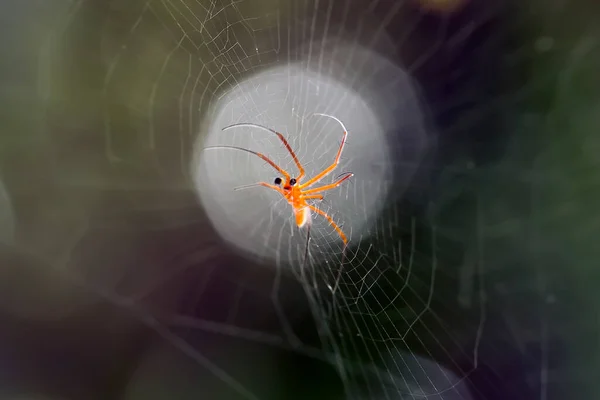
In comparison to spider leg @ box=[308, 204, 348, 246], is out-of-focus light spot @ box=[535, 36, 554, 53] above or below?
above

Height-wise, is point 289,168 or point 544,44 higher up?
point 544,44

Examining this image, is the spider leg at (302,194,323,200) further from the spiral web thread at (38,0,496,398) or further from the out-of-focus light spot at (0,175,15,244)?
the out-of-focus light spot at (0,175,15,244)

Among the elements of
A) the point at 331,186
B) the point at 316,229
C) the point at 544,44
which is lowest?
the point at 316,229

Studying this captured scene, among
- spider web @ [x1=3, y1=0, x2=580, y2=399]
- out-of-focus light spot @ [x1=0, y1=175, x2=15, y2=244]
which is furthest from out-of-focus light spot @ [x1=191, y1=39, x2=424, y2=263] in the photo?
out-of-focus light spot @ [x1=0, y1=175, x2=15, y2=244]

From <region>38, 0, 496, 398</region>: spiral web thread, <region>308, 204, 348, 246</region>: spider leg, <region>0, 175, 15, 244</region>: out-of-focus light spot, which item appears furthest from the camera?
<region>0, 175, 15, 244</region>: out-of-focus light spot

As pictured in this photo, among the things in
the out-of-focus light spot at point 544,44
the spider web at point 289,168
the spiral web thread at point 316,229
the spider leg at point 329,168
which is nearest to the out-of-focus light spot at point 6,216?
the spider web at point 289,168

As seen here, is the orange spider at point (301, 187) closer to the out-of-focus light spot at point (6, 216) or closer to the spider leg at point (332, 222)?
the spider leg at point (332, 222)

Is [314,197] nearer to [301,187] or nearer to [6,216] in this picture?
[301,187]

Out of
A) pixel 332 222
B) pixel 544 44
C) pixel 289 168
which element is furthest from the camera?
pixel 289 168

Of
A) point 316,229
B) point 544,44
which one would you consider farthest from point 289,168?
point 544,44
